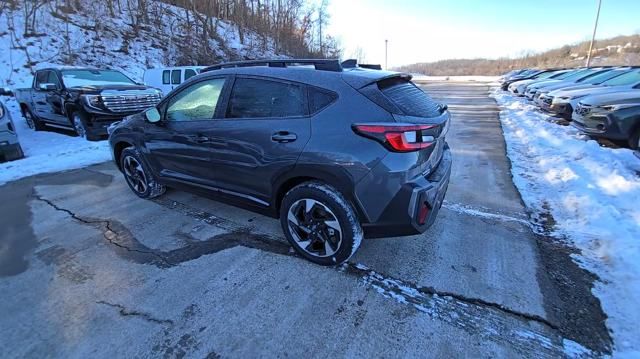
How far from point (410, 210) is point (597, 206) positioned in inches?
104

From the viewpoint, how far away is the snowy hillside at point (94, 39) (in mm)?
15531

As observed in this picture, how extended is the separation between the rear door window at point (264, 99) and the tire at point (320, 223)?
2.22ft

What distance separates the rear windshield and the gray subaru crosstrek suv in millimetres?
14

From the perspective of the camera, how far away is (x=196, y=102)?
359cm

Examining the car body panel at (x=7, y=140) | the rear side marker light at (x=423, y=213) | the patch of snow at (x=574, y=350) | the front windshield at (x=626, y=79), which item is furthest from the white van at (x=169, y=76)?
the front windshield at (x=626, y=79)

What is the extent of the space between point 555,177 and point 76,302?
5.87 m

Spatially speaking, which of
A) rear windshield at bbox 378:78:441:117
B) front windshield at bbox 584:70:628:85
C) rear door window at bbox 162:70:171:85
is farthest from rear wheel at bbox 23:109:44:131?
front windshield at bbox 584:70:628:85

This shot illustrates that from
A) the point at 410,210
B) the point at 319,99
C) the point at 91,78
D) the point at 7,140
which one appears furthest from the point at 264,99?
the point at 91,78

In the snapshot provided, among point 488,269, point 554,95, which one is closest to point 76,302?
point 488,269

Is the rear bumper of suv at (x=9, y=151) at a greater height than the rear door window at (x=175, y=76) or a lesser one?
lesser

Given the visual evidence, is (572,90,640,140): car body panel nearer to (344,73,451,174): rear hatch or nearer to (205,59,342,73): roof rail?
(344,73,451,174): rear hatch

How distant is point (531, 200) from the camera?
4.23 m

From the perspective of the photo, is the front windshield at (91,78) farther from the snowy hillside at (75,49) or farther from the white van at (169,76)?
the white van at (169,76)

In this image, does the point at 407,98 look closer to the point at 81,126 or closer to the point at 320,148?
the point at 320,148
